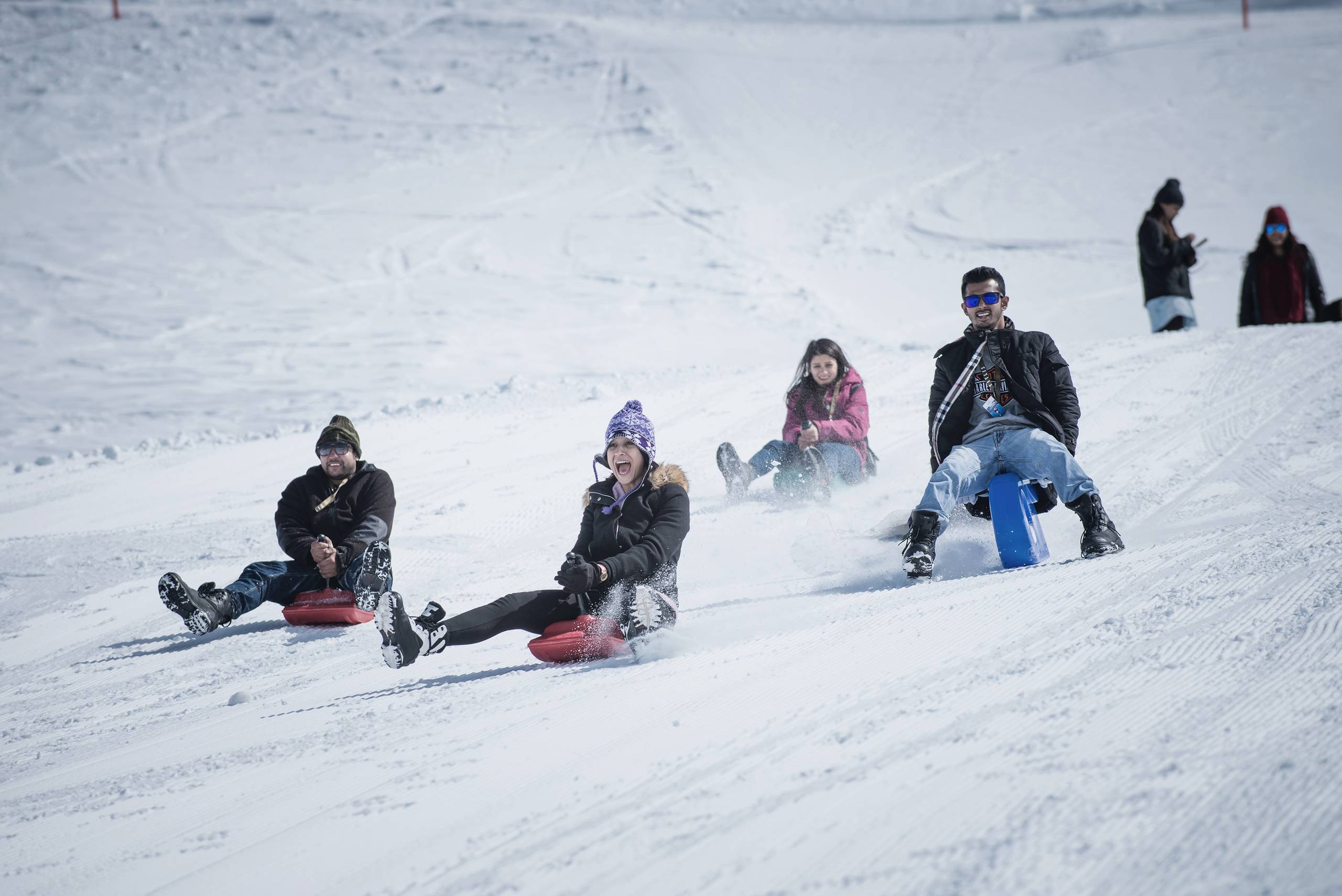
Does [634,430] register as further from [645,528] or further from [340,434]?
[340,434]

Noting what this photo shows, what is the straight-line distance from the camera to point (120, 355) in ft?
41.2

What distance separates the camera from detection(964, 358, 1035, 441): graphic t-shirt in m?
4.48

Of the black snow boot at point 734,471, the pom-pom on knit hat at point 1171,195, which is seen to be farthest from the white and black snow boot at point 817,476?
the pom-pom on knit hat at point 1171,195

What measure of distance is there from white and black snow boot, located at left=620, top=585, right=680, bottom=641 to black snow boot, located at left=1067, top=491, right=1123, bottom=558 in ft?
5.26

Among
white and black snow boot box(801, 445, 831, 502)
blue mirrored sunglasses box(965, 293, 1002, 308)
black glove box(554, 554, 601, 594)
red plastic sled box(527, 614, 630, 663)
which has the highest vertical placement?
blue mirrored sunglasses box(965, 293, 1002, 308)

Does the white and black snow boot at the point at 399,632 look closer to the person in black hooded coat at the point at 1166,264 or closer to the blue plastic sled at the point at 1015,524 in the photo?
the blue plastic sled at the point at 1015,524

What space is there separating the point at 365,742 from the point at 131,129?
2143 cm

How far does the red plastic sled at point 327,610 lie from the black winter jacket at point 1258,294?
8.07 metres

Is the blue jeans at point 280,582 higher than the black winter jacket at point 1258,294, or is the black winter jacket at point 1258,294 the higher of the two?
the black winter jacket at point 1258,294

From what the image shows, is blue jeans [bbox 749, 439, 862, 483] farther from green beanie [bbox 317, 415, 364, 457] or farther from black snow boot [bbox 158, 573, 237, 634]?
black snow boot [bbox 158, 573, 237, 634]

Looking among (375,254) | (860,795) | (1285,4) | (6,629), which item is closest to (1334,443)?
(860,795)

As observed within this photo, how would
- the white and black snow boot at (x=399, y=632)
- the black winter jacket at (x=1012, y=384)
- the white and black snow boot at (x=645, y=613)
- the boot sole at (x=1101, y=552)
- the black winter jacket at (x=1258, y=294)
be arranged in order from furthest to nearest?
the black winter jacket at (x=1258, y=294), the black winter jacket at (x=1012, y=384), the boot sole at (x=1101, y=552), the white and black snow boot at (x=645, y=613), the white and black snow boot at (x=399, y=632)

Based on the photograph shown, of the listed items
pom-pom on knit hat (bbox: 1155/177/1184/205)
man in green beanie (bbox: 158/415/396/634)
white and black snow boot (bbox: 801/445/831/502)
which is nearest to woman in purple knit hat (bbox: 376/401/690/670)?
man in green beanie (bbox: 158/415/396/634)

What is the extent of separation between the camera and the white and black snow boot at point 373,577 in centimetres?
479
